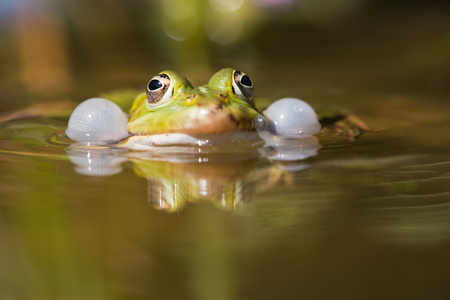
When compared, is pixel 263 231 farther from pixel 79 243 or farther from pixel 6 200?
pixel 6 200

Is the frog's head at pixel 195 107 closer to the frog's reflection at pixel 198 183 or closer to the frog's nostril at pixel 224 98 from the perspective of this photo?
the frog's nostril at pixel 224 98

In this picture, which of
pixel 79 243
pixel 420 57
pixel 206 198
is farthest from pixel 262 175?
pixel 420 57

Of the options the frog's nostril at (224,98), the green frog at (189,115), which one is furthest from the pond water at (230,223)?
the frog's nostril at (224,98)

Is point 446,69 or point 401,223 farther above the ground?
point 446,69

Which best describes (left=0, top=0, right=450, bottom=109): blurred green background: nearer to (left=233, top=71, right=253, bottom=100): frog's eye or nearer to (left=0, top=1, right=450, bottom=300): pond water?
(left=233, top=71, right=253, bottom=100): frog's eye

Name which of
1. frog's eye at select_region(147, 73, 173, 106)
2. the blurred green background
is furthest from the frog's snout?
the blurred green background

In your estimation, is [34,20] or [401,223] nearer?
[401,223]
